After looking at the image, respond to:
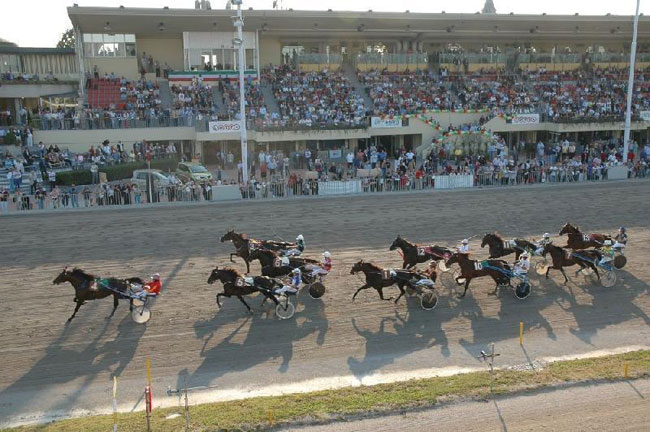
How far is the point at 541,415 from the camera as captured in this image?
29.1ft

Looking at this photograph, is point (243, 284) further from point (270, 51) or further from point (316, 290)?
point (270, 51)

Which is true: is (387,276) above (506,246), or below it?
below

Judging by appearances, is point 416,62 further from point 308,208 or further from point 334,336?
point 334,336

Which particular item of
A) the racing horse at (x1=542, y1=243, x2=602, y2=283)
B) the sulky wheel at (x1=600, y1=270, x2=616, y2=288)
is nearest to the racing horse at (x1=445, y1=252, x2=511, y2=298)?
the racing horse at (x1=542, y1=243, x2=602, y2=283)

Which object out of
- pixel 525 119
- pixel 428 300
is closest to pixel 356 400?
pixel 428 300

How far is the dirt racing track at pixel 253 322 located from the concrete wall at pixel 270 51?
23164mm

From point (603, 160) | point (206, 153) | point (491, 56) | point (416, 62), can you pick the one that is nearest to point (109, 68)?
point (206, 153)

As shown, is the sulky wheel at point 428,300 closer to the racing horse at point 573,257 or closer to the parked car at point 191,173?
the racing horse at point 573,257

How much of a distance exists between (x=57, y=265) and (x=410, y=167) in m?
17.4

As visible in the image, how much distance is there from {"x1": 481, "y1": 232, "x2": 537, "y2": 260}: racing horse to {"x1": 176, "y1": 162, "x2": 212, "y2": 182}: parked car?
47.2 feet

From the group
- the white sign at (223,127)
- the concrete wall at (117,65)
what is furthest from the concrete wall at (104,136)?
the concrete wall at (117,65)

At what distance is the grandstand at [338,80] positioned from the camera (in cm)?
3203

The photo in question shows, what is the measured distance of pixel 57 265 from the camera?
635 inches

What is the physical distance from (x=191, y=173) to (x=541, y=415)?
21104mm
